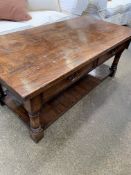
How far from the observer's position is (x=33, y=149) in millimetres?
1050

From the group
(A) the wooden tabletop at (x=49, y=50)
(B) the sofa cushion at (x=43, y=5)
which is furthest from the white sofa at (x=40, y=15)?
(A) the wooden tabletop at (x=49, y=50)

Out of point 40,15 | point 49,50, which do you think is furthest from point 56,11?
point 49,50

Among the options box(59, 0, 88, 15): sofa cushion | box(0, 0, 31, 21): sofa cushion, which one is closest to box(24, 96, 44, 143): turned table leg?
box(0, 0, 31, 21): sofa cushion

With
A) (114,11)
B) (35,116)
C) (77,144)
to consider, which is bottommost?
(77,144)

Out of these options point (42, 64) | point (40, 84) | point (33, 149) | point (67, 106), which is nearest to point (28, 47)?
point (42, 64)

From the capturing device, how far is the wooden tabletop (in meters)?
0.78

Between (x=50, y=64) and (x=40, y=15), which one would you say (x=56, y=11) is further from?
(x=50, y=64)

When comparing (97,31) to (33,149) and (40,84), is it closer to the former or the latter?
(40,84)

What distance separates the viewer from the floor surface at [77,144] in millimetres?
968

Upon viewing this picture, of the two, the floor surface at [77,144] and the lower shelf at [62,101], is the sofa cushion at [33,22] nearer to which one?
the lower shelf at [62,101]

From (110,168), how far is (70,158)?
254 mm

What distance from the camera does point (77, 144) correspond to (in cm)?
110

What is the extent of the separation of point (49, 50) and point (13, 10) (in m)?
0.97

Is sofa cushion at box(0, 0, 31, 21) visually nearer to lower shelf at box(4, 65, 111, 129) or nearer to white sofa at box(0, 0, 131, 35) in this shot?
white sofa at box(0, 0, 131, 35)
